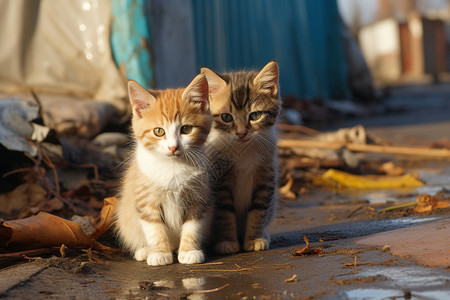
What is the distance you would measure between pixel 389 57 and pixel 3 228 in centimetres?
3457

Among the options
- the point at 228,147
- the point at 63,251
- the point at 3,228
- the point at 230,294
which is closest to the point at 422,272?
the point at 230,294

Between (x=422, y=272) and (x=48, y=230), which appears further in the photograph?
(x=48, y=230)

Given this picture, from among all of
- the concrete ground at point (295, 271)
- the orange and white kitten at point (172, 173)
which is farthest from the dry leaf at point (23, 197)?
the orange and white kitten at point (172, 173)

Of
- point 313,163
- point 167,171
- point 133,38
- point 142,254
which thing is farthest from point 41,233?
point 133,38

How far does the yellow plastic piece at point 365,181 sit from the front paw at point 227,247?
260 cm

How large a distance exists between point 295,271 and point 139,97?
4.57ft

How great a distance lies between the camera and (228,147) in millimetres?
3637

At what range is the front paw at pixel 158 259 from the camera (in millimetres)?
3211

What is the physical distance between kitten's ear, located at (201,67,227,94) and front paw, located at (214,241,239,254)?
984mm

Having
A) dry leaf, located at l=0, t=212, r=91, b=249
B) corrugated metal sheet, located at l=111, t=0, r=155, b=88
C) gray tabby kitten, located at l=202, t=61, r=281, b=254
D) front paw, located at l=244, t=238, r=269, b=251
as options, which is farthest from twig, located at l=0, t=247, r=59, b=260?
corrugated metal sheet, located at l=111, t=0, r=155, b=88

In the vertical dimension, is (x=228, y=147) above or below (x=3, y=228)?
above

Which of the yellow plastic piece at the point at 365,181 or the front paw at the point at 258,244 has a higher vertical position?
the yellow plastic piece at the point at 365,181

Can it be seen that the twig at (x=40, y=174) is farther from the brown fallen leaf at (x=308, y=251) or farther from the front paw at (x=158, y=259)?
the brown fallen leaf at (x=308, y=251)

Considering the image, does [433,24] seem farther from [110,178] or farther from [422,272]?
[422,272]
